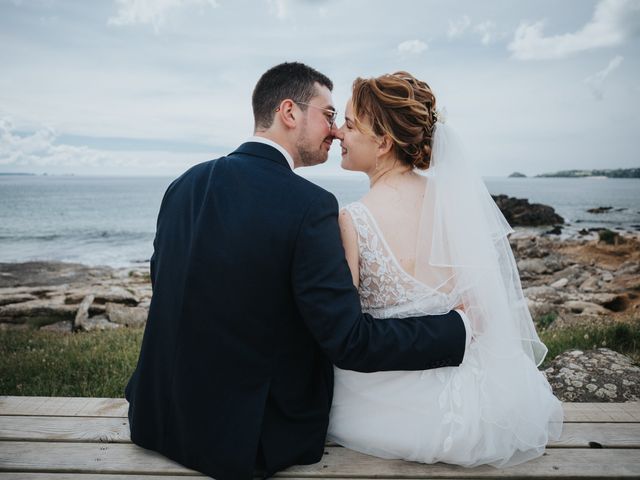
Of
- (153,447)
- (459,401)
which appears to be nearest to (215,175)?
(153,447)

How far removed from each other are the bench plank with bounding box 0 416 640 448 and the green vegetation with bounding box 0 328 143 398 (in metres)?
2.14

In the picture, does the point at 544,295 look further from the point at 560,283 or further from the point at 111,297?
the point at 111,297

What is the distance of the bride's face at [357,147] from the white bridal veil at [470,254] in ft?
1.33

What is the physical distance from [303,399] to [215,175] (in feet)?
4.14

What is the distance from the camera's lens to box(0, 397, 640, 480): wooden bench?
8.49ft

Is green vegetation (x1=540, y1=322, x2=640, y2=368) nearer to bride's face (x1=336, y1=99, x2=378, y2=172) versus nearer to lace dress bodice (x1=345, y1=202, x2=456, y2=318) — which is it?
lace dress bodice (x1=345, y1=202, x2=456, y2=318)

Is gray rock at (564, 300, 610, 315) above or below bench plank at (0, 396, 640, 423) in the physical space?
below

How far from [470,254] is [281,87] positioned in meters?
1.64

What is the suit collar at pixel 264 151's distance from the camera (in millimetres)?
2682

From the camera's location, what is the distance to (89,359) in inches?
241

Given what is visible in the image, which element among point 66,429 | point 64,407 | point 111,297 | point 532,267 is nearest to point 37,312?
point 111,297

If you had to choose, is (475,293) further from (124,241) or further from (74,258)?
(124,241)

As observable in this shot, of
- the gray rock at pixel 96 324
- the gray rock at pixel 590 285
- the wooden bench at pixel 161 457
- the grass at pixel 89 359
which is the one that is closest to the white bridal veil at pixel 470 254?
the wooden bench at pixel 161 457

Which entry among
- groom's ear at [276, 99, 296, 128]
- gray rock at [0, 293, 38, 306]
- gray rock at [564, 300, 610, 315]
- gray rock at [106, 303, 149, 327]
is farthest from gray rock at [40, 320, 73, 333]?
gray rock at [564, 300, 610, 315]
